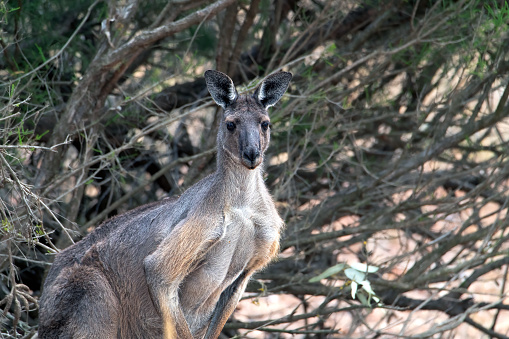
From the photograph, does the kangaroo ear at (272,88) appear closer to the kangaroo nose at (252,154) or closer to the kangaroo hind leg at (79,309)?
the kangaroo nose at (252,154)

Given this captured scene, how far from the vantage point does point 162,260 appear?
451 cm

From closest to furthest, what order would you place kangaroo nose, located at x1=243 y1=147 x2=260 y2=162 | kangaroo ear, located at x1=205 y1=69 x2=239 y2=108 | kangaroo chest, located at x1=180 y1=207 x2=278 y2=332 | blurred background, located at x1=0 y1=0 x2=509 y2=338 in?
1. kangaroo nose, located at x1=243 y1=147 x2=260 y2=162
2. kangaroo chest, located at x1=180 y1=207 x2=278 y2=332
3. kangaroo ear, located at x1=205 y1=69 x2=239 y2=108
4. blurred background, located at x1=0 y1=0 x2=509 y2=338

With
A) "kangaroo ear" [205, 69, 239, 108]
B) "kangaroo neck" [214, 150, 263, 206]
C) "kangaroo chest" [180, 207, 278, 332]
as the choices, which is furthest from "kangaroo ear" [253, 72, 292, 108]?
"kangaroo chest" [180, 207, 278, 332]

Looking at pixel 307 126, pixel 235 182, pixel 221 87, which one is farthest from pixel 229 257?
pixel 307 126

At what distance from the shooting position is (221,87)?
482cm

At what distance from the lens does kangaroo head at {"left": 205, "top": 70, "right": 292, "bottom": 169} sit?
176 inches

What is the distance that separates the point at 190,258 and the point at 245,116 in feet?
3.52

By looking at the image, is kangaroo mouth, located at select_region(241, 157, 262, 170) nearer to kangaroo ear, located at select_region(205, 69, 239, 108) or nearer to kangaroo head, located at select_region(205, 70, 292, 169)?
kangaroo head, located at select_region(205, 70, 292, 169)

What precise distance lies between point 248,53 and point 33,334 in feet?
14.1

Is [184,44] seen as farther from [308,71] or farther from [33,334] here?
[33,334]

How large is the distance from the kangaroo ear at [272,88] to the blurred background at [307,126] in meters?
1.18

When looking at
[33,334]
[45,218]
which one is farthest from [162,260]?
[45,218]

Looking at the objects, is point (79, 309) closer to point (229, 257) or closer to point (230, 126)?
point (229, 257)

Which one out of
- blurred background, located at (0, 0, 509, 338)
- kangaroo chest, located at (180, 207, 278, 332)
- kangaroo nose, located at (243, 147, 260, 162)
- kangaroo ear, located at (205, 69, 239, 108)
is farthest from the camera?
blurred background, located at (0, 0, 509, 338)
